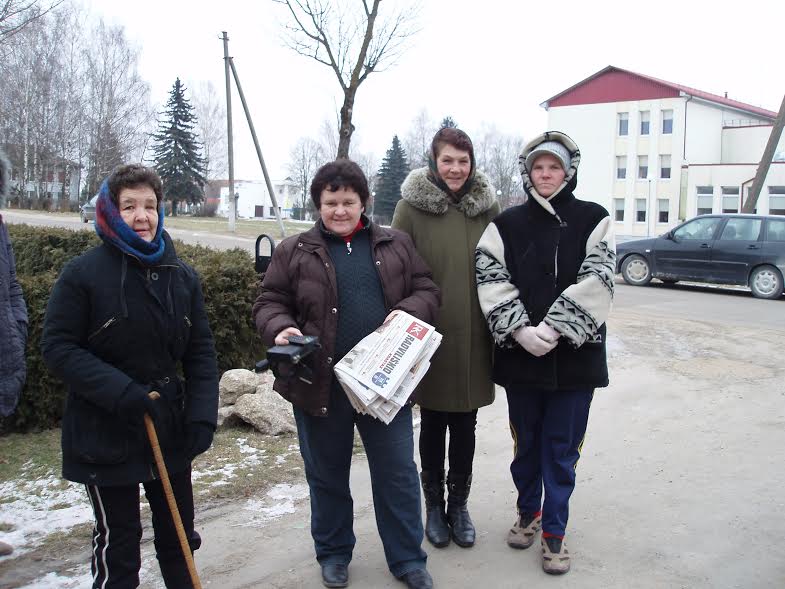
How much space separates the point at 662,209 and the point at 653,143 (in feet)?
14.6

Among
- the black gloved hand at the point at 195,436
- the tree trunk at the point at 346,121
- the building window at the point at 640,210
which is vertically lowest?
the black gloved hand at the point at 195,436

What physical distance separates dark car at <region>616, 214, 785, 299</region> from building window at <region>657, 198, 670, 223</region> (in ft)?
115

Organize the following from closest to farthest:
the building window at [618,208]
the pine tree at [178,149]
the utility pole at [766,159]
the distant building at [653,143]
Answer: the utility pole at [766,159] → the distant building at [653,143] → the building window at [618,208] → the pine tree at [178,149]

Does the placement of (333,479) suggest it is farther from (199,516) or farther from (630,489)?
(630,489)

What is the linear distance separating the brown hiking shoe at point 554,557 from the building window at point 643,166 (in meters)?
49.6

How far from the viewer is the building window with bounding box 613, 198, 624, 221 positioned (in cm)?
5047

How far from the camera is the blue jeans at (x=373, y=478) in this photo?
332 cm

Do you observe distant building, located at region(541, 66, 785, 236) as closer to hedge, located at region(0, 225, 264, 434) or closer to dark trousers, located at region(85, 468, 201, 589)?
hedge, located at region(0, 225, 264, 434)

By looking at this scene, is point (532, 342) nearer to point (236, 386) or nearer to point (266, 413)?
point (266, 413)

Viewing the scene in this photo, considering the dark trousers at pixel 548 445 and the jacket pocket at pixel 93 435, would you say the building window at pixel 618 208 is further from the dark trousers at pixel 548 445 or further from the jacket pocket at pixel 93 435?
the jacket pocket at pixel 93 435

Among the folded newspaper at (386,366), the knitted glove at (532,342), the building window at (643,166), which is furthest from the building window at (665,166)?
the folded newspaper at (386,366)

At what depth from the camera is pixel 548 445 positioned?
143 inches

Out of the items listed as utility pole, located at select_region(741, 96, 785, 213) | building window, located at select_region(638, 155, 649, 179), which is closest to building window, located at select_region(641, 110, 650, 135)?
building window, located at select_region(638, 155, 649, 179)

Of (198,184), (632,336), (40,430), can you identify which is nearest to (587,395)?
(40,430)
